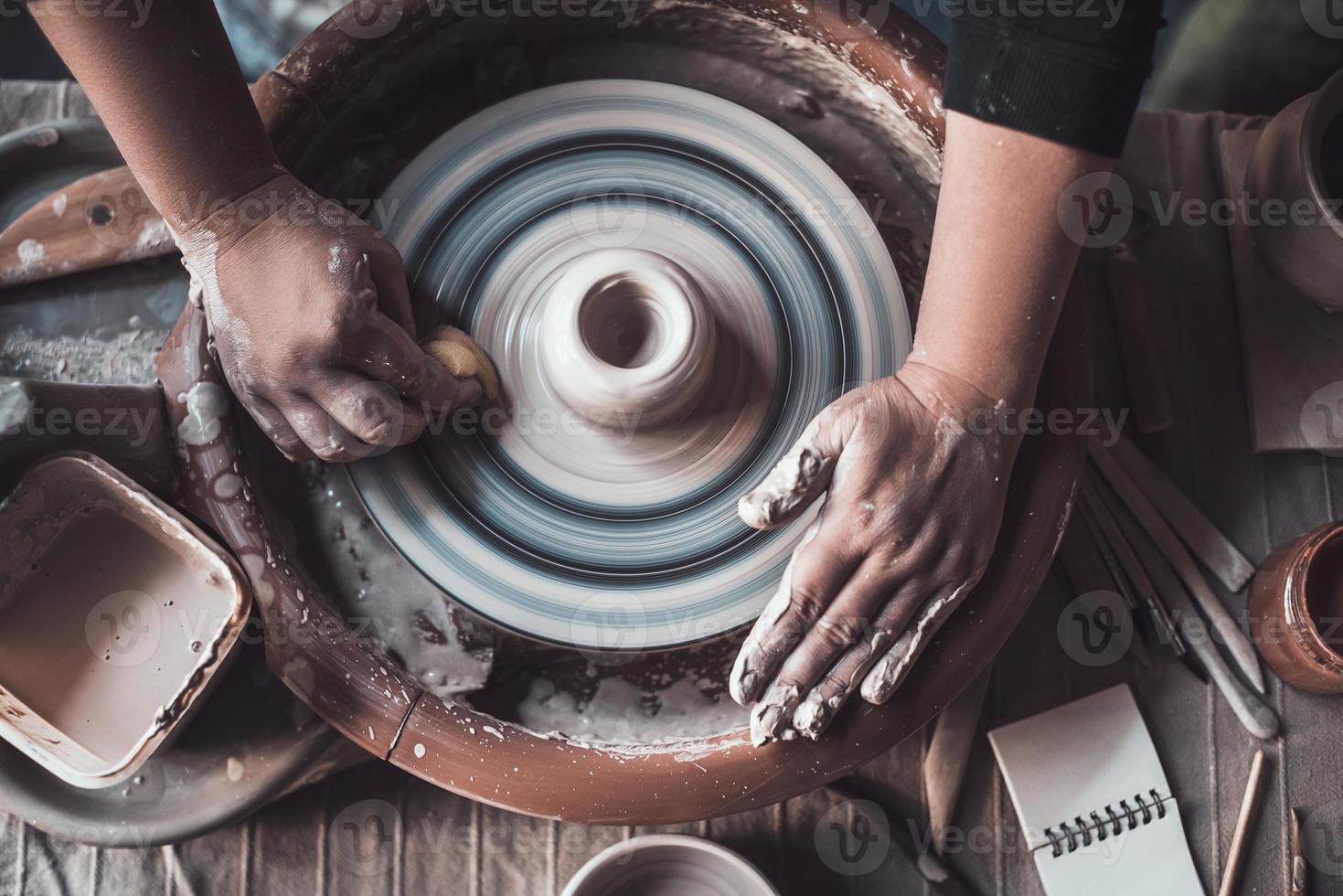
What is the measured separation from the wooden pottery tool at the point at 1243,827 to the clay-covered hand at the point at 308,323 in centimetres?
145

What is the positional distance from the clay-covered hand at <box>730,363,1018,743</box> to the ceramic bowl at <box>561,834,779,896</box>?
377 millimetres

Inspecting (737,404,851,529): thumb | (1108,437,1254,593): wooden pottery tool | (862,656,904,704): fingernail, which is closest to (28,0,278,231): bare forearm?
(737,404,851,529): thumb

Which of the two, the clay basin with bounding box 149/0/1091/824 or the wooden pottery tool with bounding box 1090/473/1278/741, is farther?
the wooden pottery tool with bounding box 1090/473/1278/741

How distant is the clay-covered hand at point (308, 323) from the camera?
1187 millimetres

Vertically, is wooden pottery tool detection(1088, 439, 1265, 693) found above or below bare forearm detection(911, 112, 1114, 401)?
below

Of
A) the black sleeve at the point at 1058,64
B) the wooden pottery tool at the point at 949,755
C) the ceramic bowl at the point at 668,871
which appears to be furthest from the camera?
the wooden pottery tool at the point at 949,755

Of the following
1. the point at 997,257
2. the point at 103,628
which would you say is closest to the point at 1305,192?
the point at 997,257

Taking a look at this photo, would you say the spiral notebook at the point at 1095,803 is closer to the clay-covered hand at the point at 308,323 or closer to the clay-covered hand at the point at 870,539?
the clay-covered hand at the point at 870,539

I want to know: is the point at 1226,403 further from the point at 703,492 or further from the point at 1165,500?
the point at 703,492

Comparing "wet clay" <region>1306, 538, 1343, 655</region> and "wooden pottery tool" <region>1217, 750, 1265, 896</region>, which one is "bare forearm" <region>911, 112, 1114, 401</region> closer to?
"wet clay" <region>1306, 538, 1343, 655</region>

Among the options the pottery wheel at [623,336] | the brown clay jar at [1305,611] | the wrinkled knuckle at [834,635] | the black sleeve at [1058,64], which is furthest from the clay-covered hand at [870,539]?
the brown clay jar at [1305,611]

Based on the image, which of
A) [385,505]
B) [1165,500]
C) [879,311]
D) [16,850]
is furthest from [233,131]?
[1165,500]

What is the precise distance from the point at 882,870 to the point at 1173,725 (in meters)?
0.56

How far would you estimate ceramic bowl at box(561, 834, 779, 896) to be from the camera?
1443 millimetres
